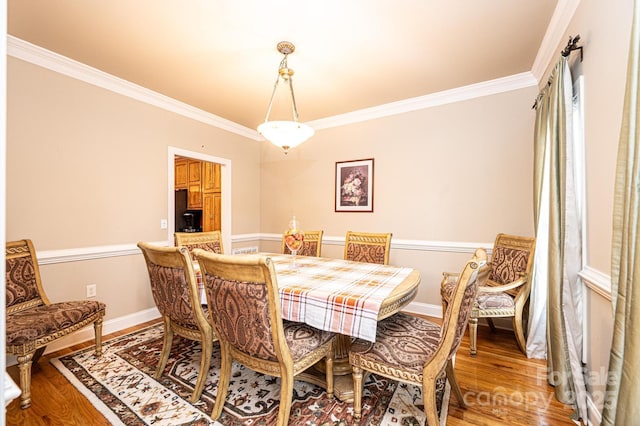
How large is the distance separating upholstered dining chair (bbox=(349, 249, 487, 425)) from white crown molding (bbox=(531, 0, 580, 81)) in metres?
1.73

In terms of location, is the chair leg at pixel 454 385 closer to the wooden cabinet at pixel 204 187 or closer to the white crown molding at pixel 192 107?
the white crown molding at pixel 192 107

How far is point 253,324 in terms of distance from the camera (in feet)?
4.57

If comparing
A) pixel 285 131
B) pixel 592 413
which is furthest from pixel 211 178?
pixel 592 413

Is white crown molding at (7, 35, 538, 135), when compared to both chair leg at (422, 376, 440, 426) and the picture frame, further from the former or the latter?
chair leg at (422, 376, 440, 426)

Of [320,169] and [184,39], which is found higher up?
[184,39]

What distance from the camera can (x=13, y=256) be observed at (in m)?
2.13

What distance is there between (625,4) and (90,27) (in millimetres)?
3201

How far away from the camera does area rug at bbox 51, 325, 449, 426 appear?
1.62 meters

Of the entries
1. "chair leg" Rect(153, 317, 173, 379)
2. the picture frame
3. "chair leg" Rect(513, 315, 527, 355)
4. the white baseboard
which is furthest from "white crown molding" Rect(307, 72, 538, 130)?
"chair leg" Rect(153, 317, 173, 379)

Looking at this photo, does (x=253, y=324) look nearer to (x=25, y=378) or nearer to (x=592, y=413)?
(x=25, y=378)

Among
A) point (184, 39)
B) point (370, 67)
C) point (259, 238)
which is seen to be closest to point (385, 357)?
point (370, 67)

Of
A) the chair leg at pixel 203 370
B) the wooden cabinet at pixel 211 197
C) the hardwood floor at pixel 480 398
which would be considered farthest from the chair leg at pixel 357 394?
the wooden cabinet at pixel 211 197

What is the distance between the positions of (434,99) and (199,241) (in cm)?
304

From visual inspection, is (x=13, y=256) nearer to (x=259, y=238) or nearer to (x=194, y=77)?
(x=194, y=77)
